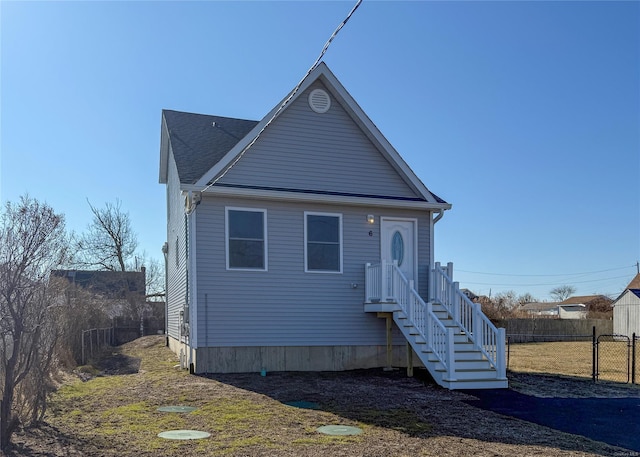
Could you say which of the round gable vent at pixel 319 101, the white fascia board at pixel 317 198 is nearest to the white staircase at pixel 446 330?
the white fascia board at pixel 317 198

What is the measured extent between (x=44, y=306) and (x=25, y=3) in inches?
190

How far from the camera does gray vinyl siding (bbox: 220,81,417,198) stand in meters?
11.7

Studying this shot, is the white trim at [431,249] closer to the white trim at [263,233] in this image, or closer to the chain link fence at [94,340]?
the white trim at [263,233]

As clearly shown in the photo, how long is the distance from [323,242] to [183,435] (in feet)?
21.5

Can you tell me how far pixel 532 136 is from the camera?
1753 cm

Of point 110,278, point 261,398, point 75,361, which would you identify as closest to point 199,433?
point 261,398

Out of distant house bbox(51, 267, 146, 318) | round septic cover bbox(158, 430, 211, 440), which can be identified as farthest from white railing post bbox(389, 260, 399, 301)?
distant house bbox(51, 267, 146, 318)

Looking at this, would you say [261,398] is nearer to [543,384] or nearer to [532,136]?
[543,384]

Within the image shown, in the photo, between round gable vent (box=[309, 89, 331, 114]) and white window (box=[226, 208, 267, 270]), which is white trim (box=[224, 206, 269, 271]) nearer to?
white window (box=[226, 208, 267, 270])

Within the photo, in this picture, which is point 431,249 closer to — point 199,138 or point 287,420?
point 199,138

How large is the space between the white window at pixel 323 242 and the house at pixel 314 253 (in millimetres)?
24

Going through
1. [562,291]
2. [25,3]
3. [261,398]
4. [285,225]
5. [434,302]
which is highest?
[25,3]

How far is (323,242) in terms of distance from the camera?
12047 millimetres

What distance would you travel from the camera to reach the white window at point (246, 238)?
11281 mm
